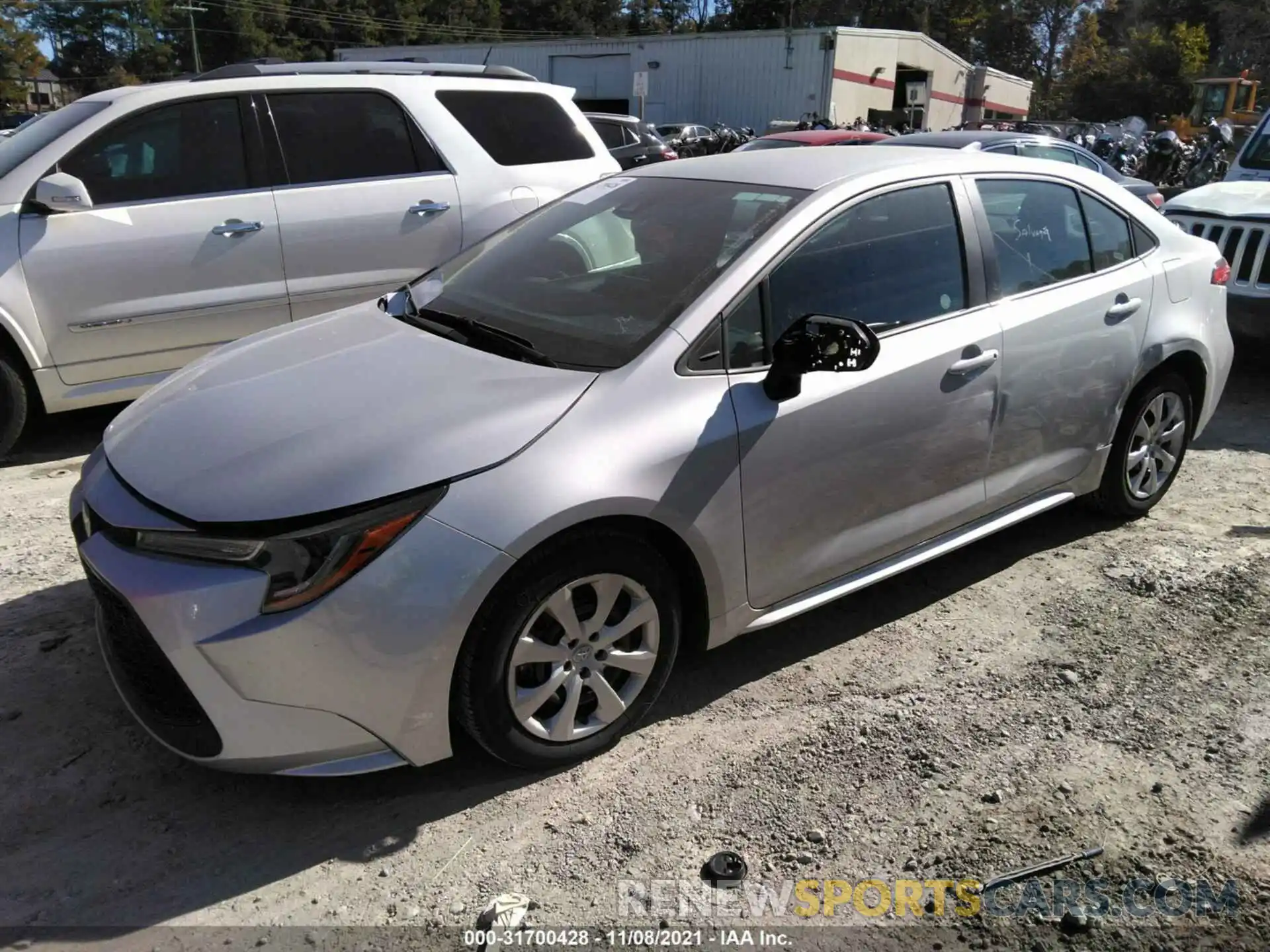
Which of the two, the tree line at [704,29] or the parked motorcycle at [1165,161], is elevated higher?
the tree line at [704,29]

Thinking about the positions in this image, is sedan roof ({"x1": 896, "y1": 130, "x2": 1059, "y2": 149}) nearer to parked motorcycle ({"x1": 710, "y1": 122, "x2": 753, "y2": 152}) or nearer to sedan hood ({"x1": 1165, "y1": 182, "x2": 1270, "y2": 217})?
sedan hood ({"x1": 1165, "y1": 182, "x2": 1270, "y2": 217})

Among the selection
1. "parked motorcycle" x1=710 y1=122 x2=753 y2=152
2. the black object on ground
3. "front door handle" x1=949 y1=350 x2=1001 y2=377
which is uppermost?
"front door handle" x1=949 y1=350 x2=1001 y2=377

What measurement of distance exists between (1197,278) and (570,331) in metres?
3.07

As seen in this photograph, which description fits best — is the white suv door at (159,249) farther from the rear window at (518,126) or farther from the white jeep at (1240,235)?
the white jeep at (1240,235)

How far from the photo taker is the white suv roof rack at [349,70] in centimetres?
590

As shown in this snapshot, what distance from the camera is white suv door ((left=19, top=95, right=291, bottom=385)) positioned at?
16.8 ft

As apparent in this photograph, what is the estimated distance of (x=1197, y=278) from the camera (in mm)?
4582

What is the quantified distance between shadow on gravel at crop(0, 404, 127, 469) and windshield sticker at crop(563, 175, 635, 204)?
2.92 metres

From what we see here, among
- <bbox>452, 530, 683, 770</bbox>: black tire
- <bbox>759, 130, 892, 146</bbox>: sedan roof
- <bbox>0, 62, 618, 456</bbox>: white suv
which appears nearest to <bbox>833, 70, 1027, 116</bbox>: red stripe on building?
<bbox>759, 130, 892, 146</bbox>: sedan roof

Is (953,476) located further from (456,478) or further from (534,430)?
(456,478)

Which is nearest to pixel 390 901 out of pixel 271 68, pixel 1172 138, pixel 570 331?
pixel 570 331

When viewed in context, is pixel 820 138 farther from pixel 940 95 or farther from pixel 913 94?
pixel 940 95

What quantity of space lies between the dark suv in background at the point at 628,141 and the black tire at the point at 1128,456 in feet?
38.2

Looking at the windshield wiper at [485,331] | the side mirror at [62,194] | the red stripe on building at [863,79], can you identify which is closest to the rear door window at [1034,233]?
the windshield wiper at [485,331]
